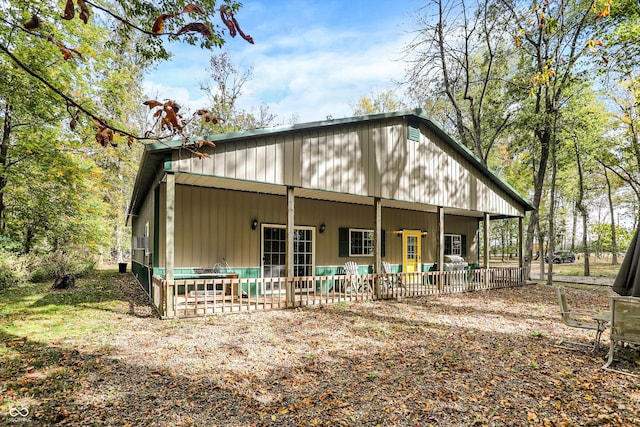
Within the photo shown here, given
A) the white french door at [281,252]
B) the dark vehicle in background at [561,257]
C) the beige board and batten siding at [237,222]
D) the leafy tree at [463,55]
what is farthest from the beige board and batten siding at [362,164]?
the dark vehicle in background at [561,257]

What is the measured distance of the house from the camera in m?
7.19

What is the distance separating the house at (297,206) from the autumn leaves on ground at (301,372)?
142cm

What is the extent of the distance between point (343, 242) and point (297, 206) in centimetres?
219

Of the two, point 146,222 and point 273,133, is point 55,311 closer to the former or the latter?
point 146,222

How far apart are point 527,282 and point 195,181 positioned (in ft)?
42.8

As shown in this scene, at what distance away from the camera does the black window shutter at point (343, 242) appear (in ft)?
37.9

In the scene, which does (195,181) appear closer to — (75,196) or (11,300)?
(11,300)

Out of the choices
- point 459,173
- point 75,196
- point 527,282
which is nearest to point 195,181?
point 75,196

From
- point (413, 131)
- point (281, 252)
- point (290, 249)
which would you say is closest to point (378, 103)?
point (413, 131)

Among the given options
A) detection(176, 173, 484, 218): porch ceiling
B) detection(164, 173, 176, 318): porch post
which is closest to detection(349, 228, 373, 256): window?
detection(176, 173, 484, 218): porch ceiling

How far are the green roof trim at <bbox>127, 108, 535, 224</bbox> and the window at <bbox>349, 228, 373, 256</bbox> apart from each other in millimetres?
3970

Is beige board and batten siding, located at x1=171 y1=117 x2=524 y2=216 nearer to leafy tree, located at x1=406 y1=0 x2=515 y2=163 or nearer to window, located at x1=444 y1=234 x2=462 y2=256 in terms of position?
window, located at x1=444 y1=234 x2=462 y2=256

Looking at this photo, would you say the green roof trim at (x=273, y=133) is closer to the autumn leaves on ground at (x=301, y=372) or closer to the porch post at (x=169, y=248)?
the porch post at (x=169, y=248)

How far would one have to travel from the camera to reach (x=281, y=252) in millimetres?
10227
